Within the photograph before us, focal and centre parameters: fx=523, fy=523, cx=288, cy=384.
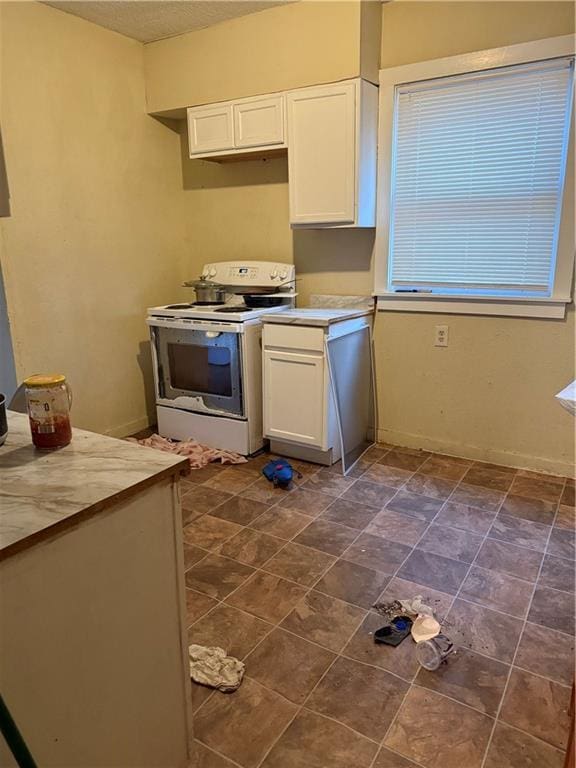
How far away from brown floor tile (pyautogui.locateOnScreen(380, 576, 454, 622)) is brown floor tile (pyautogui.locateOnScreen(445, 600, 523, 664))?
3 cm

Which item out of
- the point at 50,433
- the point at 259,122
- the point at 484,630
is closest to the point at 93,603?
the point at 50,433

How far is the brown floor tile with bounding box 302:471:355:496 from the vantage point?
2.83 metres

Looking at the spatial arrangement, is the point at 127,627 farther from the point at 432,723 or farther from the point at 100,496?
the point at 432,723

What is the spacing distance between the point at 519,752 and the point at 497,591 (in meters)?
0.68

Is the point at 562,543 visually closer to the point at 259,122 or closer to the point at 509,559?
the point at 509,559

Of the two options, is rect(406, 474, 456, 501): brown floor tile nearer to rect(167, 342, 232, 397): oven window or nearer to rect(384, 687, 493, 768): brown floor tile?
rect(167, 342, 232, 397): oven window

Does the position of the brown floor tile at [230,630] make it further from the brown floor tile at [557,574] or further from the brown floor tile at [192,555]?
the brown floor tile at [557,574]

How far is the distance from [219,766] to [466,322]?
8.15ft

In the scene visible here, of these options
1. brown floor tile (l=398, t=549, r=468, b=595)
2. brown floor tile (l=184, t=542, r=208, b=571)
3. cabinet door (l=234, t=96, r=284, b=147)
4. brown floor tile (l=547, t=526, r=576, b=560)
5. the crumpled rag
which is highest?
cabinet door (l=234, t=96, r=284, b=147)

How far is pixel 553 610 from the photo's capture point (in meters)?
1.90

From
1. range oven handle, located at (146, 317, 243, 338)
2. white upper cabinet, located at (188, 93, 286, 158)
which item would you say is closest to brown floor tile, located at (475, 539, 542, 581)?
range oven handle, located at (146, 317, 243, 338)

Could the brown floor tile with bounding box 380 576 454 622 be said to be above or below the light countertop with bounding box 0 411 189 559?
below

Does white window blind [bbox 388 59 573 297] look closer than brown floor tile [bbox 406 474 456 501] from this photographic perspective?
Yes

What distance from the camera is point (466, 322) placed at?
305cm
